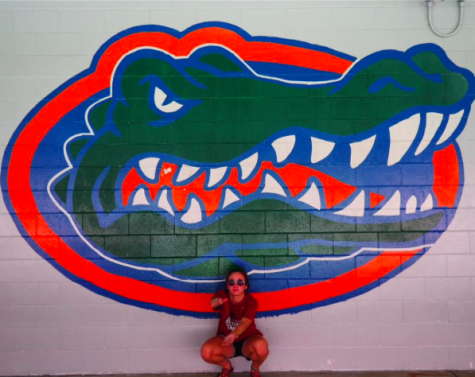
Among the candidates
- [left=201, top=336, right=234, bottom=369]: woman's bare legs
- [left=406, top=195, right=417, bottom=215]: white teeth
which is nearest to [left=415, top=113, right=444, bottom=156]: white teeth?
[left=406, top=195, right=417, bottom=215]: white teeth

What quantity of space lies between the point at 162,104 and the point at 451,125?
275 cm

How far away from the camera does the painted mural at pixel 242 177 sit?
4.59 meters

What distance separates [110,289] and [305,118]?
2450mm

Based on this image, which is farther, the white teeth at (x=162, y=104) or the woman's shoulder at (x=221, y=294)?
the white teeth at (x=162, y=104)

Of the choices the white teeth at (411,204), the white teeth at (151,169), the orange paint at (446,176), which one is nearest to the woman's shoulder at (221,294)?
the white teeth at (151,169)

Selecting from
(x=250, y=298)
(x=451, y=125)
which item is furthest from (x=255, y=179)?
(x=451, y=125)

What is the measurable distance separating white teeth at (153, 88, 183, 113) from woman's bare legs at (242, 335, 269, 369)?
7.32 ft

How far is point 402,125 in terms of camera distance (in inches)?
182

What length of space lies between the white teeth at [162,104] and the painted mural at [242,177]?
0.04 ft

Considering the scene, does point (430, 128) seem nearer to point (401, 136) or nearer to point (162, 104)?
point (401, 136)

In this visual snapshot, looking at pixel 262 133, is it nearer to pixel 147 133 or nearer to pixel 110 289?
pixel 147 133

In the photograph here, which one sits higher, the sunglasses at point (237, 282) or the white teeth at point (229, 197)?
the white teeth at point (229, 197)

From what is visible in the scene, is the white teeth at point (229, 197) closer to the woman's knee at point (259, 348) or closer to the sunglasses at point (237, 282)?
the sunglasses at point (237, 282)

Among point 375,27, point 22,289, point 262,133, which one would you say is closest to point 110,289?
point 22,289
